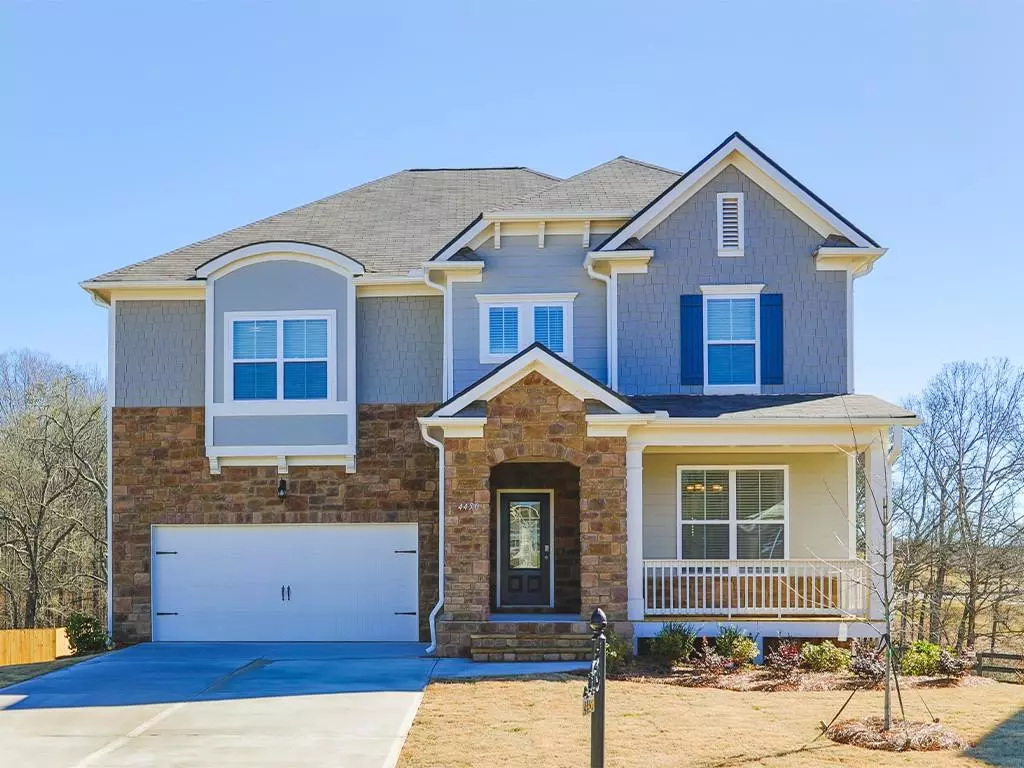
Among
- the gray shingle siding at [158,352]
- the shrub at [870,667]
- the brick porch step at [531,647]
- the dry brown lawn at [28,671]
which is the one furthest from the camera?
the gray shingle siding at [158,352]

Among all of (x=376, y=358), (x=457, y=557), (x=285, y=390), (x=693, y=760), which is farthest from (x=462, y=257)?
(x=693, y=760)

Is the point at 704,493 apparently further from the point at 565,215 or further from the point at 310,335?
the point at 310,335

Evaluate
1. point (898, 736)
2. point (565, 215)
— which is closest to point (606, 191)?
point (565, 215)

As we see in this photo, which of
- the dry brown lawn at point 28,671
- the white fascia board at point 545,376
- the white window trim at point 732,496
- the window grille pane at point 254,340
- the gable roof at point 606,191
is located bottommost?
the dry brown lawn at point 28,671

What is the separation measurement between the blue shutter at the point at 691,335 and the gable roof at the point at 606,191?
5.73ft

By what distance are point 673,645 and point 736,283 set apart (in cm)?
580

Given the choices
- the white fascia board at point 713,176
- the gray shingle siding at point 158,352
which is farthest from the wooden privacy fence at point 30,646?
the white fascia board at point 713,176

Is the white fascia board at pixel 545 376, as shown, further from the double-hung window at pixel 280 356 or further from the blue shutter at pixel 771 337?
the double-hung window at pixel 280 356

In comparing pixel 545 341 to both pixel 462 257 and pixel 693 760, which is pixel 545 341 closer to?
pixel 462 257

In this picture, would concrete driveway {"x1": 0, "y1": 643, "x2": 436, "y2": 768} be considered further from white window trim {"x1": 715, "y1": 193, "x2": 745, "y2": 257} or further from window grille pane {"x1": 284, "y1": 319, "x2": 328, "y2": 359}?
white window trim {"x1": 715, "y1": 193, "x2": 745, "y2": 257}

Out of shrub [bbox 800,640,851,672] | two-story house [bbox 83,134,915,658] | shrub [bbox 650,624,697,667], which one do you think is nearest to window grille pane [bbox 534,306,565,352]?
two-story house [bbox 83,134,915,658]

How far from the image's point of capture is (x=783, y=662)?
1471 cm

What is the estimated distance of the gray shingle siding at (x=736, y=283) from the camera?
57.8 feet

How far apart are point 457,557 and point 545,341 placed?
4125 millimetres
